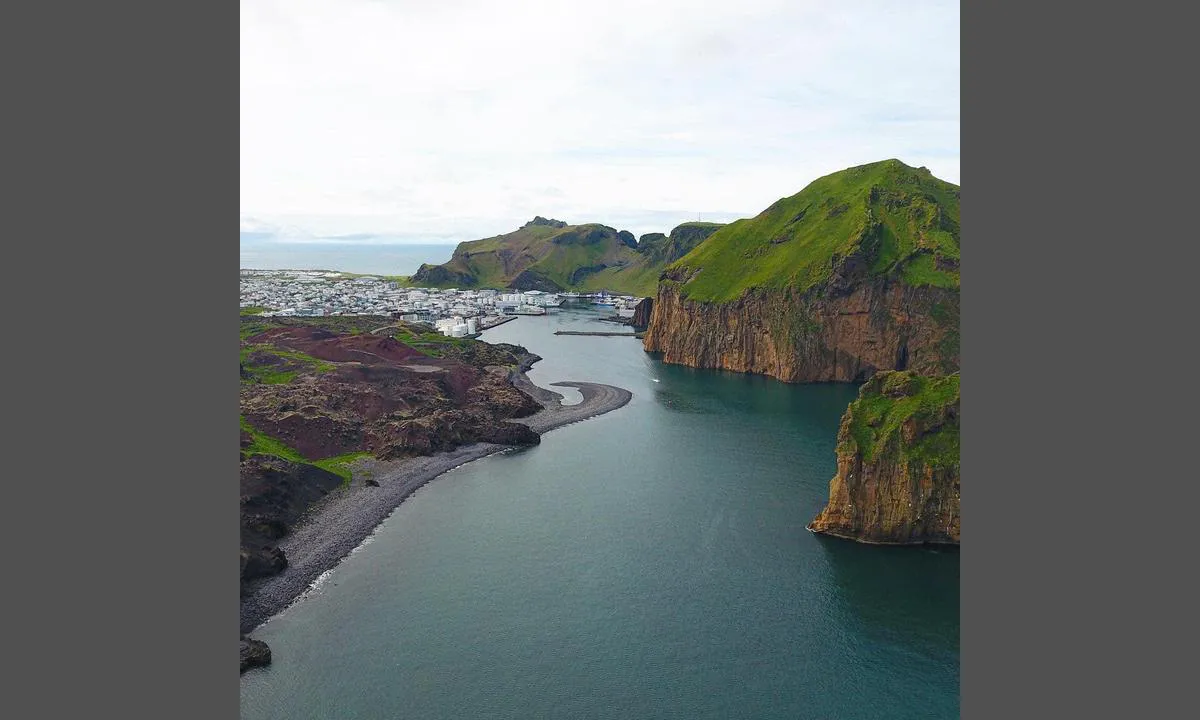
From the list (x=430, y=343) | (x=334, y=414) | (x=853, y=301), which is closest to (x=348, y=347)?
(x=430, y=343)

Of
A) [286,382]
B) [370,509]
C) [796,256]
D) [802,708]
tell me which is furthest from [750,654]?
[796,256]

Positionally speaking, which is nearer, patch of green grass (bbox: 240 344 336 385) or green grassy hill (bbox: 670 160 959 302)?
patch of green grass (bbox: 240 344 336 385)

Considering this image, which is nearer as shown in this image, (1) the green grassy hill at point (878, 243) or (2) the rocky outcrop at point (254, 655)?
(2) the rocky outcrop at point (254, 655)

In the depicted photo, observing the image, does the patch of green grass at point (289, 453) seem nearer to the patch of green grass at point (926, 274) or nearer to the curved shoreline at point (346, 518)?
the curved shoreline at point (346, 518)

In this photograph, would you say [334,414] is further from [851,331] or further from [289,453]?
[851,331]

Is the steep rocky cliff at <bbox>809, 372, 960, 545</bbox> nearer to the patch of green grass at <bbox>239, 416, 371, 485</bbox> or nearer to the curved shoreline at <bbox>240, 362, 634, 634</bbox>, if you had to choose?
the curved shoreline at <bbox>240, 362, 634, 634</bbox>

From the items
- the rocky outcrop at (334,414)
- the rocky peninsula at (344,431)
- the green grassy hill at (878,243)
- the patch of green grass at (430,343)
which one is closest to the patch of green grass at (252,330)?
the rocky peninsula at (344,431)

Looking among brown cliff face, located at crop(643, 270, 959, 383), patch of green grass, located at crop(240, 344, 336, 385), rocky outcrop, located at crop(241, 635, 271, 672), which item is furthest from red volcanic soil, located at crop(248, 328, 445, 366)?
rocky outcrop, located at crop(241, 635, 271, 672)
